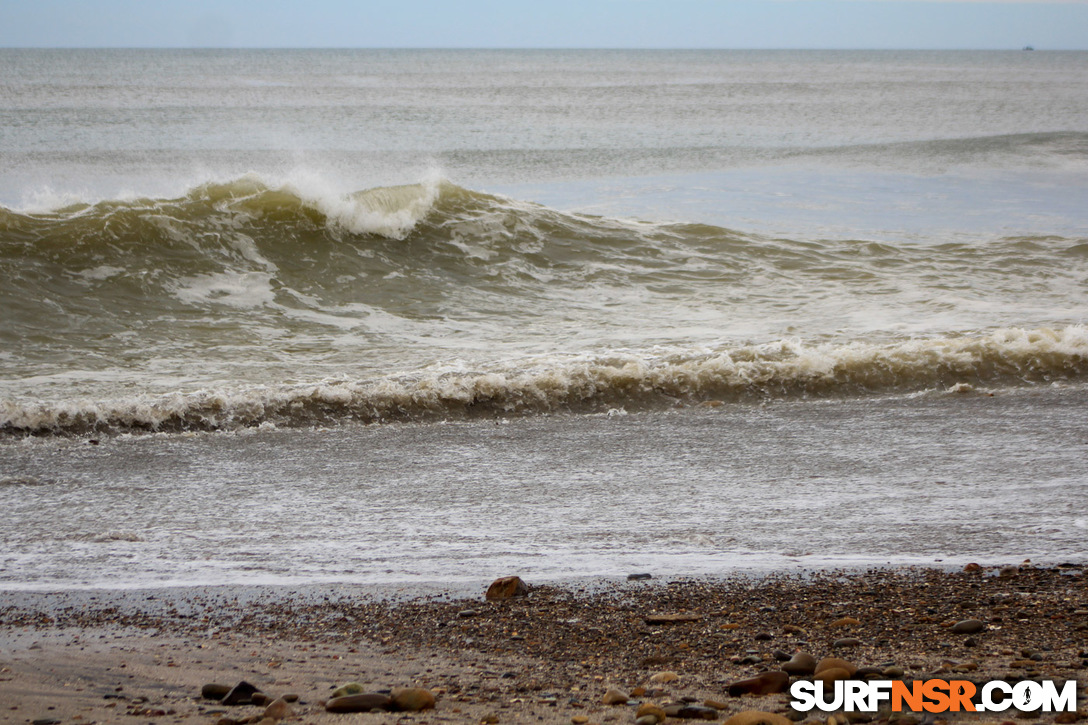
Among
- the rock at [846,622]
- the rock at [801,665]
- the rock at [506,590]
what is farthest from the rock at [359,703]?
the rock at [846,622]

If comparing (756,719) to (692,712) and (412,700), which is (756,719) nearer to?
(692,712)

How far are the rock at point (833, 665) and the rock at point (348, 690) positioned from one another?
1238 mm

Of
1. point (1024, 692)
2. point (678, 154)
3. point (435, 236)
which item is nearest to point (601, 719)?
point (1024, 692)

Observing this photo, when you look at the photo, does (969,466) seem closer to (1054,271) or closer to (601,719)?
(601,719)

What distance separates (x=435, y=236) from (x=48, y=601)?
8.12 metres

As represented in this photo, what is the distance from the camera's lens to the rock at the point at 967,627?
113 inches

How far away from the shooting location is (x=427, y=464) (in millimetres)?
5125

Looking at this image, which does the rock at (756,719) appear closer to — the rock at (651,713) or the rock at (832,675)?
the rock at (651,713)

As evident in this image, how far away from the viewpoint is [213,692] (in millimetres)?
2488

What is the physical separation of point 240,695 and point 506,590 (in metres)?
1.12

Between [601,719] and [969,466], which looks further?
[969,466]

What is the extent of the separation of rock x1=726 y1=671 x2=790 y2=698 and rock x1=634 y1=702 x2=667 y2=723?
26 centimetres

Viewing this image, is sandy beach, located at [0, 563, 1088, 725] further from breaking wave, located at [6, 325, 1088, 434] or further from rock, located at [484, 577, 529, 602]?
breaking wave, located at [6, 325, 1088, 434]

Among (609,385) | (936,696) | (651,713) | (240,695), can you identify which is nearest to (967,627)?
(936,696)
